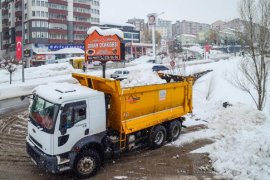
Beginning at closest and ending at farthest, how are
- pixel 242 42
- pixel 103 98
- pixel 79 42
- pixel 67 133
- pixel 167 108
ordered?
pixel 67 133 → pixel 103 98 → pixel 167 108 → pixel 242 42 → pixel 79 42

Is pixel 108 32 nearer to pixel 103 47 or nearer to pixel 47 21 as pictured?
pixel 103 47

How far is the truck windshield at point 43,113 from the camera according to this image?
27.8ft

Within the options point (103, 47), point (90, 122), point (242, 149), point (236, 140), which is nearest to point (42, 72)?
point (103, 47)

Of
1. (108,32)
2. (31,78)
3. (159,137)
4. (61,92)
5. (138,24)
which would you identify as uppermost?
(138,24)

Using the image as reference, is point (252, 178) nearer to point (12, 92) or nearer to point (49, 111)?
point (49, 111)

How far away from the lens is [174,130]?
1265 centimetres

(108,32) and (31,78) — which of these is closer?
(108,32)

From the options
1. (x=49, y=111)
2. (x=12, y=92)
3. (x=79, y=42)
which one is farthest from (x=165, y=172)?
(x=79, y=42)

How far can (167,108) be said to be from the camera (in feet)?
39.7

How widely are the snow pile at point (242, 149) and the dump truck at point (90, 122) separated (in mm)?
2483

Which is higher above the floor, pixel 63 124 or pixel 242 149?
pixel 63 124

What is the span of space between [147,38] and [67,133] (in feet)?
444

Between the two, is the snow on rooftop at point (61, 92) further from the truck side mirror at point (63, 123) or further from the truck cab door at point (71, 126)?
the truck side mirror at point (63, 123)

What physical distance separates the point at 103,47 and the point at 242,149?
397 inches
